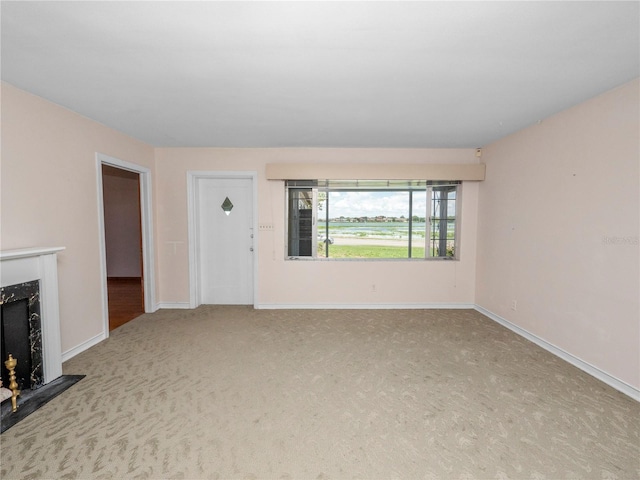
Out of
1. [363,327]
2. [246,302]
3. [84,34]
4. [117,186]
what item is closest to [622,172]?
[363,327]

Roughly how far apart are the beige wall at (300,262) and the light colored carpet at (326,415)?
1.18 meters

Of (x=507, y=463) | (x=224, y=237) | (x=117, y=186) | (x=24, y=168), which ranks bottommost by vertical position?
(x=507, y=463)

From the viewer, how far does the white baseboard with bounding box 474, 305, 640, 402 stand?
7.42 ft

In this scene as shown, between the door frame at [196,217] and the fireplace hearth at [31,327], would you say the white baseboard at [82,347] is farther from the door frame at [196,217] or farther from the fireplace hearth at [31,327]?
the door frame at [196,217]

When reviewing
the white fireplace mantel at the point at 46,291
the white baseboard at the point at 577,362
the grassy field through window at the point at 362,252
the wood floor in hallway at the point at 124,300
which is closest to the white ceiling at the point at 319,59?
the white fireplace mantel at the point at 46,291

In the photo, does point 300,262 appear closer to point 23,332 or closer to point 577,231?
point 23,332

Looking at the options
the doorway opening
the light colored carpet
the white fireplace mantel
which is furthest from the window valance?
the doorway opening

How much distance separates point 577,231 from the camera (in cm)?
270

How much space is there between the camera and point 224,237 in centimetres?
459

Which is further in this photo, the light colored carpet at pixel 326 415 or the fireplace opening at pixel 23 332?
the fireplace opening at pixel 23 332

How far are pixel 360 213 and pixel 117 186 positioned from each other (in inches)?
220

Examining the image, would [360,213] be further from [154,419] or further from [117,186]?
[117,186]

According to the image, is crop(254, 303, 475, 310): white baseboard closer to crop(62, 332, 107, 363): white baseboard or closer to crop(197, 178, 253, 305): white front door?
crop(197, 178, 253, 305): white front door

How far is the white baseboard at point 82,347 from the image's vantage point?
2.81 metres
